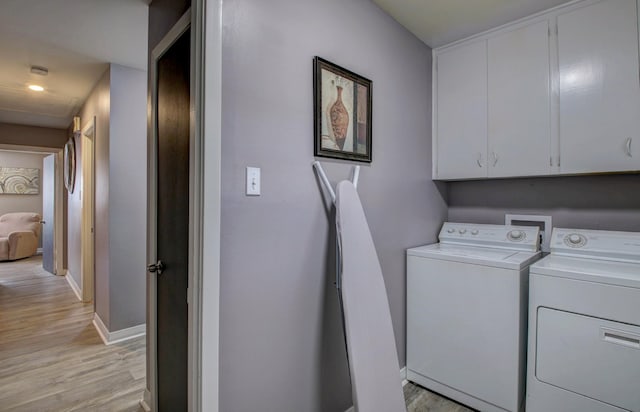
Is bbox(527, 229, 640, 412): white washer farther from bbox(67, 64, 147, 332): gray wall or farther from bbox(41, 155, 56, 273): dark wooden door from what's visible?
bbox(41, 155, 56, 273): dark wooden door

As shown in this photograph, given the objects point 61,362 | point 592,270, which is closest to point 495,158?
point 592,270

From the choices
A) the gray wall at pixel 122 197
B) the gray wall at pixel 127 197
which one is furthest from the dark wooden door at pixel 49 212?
the gray wall at pixel 127 197

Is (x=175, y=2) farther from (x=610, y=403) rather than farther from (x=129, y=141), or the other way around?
(x=610, y=403)

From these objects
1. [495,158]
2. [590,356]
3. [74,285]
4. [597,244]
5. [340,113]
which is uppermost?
[340,113]

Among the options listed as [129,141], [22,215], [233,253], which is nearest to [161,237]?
[233,253]

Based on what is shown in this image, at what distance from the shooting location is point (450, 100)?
7.72 feet

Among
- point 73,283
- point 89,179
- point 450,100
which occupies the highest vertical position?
point 450,100

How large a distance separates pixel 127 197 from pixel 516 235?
10.2ft

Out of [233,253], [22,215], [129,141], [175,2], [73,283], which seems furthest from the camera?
[22,215]

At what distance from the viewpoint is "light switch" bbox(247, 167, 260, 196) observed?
1.26 metres

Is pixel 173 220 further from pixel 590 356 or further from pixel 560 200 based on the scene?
pixel 560 200

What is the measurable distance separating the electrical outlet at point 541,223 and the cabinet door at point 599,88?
1.44ft

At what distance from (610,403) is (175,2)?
9.13ft

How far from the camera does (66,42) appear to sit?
2346 mm
